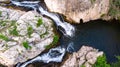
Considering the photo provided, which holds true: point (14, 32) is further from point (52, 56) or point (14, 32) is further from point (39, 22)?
point (52, 56)

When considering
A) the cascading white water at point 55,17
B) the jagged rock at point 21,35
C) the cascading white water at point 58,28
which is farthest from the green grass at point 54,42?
the cascading white water at point 55,17

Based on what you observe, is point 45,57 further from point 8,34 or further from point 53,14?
point 53,14

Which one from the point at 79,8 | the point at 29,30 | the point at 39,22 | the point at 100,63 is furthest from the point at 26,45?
the point at 79,8

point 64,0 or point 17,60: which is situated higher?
point 64,0

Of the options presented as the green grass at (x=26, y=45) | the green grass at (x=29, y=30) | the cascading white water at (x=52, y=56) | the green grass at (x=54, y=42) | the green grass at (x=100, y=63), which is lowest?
Answer: the cascading white water at (x=52, y=56)

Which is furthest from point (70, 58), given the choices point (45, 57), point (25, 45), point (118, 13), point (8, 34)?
point (118, 13)

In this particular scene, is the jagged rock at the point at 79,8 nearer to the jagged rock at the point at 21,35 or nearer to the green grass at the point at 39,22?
the jagged rock at the point at 21,35

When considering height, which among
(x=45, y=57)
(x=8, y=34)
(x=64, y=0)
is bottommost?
(x=45, y=57)
